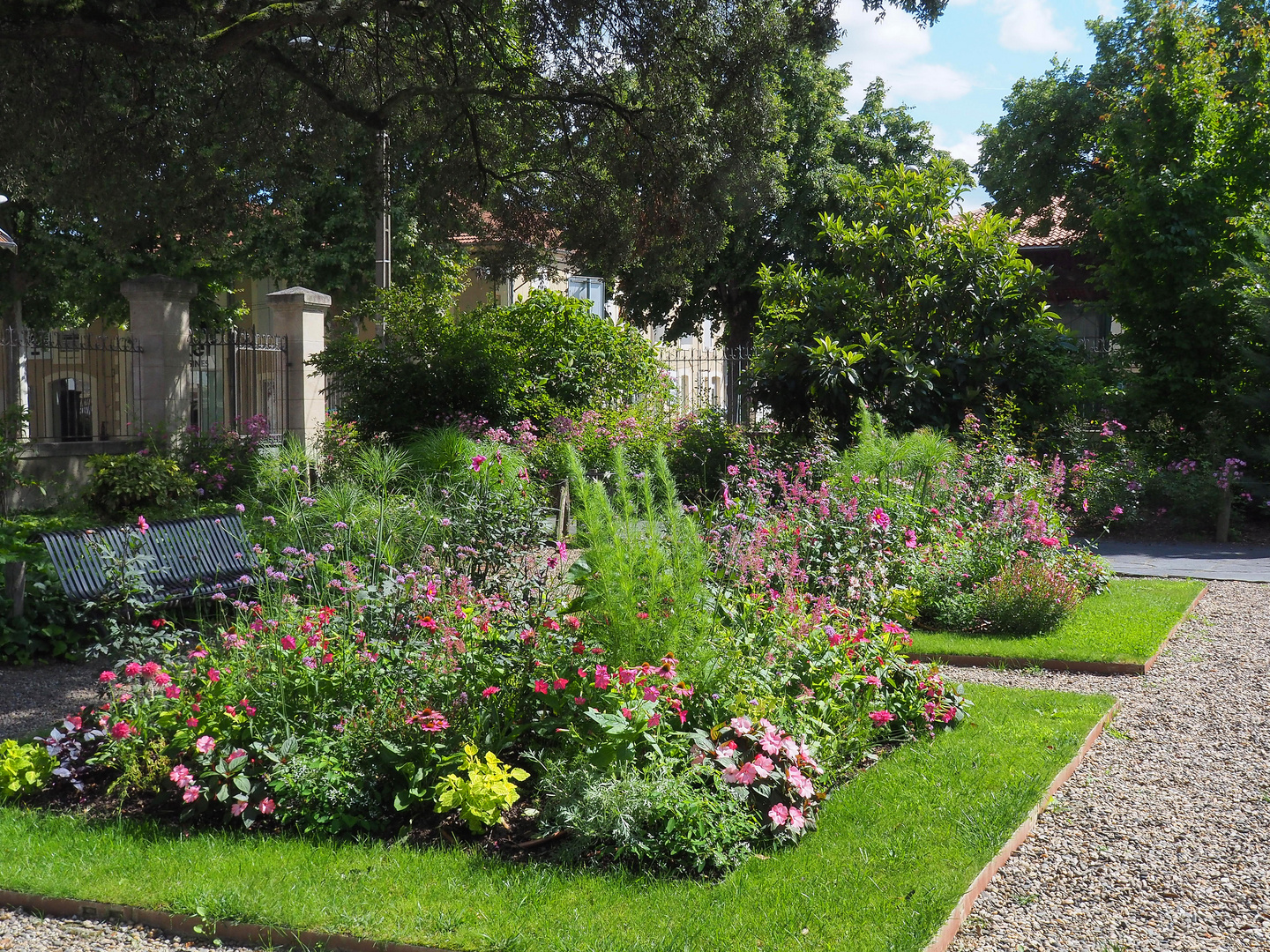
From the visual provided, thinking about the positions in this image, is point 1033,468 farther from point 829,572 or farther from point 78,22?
point 78,22

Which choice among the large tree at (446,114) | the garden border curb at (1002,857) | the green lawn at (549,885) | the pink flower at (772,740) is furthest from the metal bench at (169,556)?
the garden border curb at (1002,857)

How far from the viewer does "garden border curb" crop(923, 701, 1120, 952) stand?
3.18 metres

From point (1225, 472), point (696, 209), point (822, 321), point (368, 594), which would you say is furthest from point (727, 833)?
point (1225, 472)

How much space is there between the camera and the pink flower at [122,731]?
13.4 ft

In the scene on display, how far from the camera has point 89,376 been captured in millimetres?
15484

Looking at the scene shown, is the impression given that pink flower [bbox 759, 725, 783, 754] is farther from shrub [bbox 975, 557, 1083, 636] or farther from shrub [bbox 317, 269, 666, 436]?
shrub [bbox 317, 269, 666, 436]

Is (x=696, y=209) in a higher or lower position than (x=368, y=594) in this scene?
higher

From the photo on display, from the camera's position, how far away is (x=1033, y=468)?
10.0 m

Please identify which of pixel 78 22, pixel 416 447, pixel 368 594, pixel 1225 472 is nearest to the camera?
pixel 368 594

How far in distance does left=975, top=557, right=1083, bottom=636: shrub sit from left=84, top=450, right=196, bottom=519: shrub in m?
7.77

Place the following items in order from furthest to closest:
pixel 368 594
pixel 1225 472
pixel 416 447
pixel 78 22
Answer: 1. pixel 1225 472
2. pixel 416 447
3. pixel 78 22
4. pixel 368 594

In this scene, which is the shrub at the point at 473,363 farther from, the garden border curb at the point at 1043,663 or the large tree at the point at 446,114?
the garden border curb at the point at 1043,663

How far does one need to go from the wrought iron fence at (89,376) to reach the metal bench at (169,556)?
7525mm

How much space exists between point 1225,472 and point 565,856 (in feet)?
38.8
